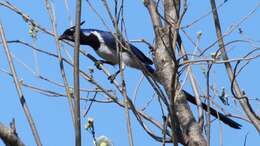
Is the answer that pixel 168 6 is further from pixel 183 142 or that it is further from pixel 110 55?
pixel 110 55

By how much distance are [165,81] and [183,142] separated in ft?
0.99

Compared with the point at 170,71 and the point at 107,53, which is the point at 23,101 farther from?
the point at 107,53

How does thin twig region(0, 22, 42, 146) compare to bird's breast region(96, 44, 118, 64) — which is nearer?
thin twig region(0, 22, 42, 146)

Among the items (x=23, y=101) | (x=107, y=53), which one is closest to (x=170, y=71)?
(x=23, y=101)

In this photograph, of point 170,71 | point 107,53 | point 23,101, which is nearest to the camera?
point 23,101

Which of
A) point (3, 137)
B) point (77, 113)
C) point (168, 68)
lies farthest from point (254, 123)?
point (3, 137)

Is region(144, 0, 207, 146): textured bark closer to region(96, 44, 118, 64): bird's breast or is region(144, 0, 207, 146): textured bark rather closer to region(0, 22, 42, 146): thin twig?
region(0, 22, 42, 146): thin twig

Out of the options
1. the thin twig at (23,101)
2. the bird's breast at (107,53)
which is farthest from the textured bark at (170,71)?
the bird's breast at (107,53)

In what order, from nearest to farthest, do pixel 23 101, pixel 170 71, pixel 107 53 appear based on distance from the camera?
pixel 23 101
pixel 170 71
pixel 107 53

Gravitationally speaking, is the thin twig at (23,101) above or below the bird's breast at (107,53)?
below

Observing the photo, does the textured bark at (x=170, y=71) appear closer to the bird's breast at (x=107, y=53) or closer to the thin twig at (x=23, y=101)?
the thin twig at (x=23, y=101)

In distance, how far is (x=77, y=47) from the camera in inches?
74.4

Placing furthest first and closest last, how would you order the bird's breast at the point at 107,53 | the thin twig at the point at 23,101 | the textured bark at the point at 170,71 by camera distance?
the bird's breast at the point at 107,53, the textured bark at the point at 170,71, the thin twig at the point at 23,101

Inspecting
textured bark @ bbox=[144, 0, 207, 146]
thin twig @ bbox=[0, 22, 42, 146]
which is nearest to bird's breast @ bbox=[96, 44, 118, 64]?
textured bark @ bbox=[144, 0, 207, 146]
